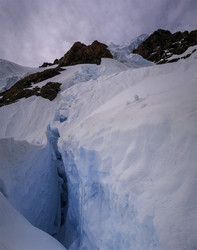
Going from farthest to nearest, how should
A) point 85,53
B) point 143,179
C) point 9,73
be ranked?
point 9,73
point 85,53
point 143,179

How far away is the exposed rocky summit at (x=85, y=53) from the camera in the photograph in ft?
94.0

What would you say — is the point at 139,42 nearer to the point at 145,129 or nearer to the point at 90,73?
the point at 90,73

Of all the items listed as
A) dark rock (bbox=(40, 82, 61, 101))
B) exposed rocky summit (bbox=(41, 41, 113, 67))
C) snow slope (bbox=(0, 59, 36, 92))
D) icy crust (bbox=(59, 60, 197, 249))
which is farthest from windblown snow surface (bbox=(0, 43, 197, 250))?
exposed rocky summit (bbox=(41, 41, 113, 67))

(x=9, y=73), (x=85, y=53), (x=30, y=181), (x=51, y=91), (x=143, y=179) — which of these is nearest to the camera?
(x=143, y=179)

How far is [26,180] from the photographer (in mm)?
4387

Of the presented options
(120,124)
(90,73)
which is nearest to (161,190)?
(120,124)

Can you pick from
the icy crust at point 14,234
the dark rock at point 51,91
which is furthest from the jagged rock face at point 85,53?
the icy crust at point 14,234

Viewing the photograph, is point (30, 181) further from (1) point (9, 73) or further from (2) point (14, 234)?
(1) point (9, 73)

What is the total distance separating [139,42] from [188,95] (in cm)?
4717

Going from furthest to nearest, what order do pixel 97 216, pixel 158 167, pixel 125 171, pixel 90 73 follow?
1. pixel 90 73
2. pixel 97 216
3. pixel 125 171
4. pixel 158 167

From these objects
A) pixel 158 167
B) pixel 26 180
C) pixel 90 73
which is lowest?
pixel 26 180

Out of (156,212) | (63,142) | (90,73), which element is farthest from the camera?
(90,73)

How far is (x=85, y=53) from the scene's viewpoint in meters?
30.4

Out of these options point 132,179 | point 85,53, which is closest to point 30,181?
point 132,179
